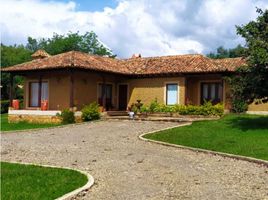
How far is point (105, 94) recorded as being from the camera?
34.0 meters

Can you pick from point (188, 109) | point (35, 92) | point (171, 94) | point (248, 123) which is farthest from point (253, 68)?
point (35, 92)

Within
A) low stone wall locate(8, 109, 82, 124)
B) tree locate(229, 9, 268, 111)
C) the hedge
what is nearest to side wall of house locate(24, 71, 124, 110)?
low stone wall locate(8, 109, 82, 124)

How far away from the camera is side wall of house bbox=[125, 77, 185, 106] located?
105ft

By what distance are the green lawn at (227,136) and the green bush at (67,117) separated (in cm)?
853

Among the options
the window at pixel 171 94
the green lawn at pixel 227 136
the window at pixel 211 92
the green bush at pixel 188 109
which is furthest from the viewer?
the window at pixel 171 94

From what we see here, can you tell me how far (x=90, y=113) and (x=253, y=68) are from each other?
11.9 metres

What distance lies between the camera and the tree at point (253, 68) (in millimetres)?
20156

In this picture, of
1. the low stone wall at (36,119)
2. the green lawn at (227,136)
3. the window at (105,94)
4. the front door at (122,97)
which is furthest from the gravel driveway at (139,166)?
the front door at (122,97)

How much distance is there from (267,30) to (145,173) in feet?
37.5

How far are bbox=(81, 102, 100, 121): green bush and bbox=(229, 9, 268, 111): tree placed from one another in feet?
33.8

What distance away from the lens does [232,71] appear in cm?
2956

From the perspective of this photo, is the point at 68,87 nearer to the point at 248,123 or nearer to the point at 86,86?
the point at 86,86

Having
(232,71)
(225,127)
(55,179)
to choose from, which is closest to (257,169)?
(55,179)

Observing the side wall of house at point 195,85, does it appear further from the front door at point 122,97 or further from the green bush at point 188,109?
the front door at point 122,97
